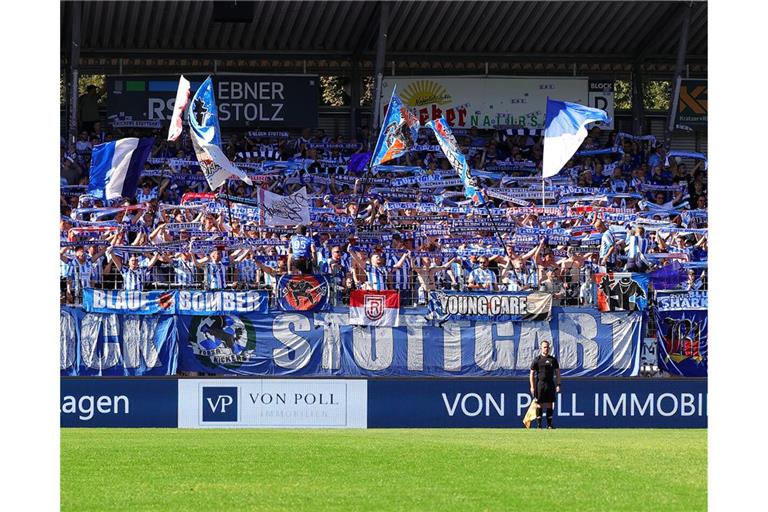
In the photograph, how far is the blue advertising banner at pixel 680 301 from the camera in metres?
22.0

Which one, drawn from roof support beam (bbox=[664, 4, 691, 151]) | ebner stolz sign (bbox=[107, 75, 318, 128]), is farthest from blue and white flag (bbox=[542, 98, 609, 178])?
ebner stolz sign (bbox=[107, 75, 318, 128])

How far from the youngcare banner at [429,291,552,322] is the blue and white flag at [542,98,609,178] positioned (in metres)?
2.41

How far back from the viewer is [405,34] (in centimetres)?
3178

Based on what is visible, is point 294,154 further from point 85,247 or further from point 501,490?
point 501,490

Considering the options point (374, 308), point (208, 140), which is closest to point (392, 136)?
point (208, 140)

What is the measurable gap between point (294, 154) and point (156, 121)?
4078mm

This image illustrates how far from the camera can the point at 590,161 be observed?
28.8 m

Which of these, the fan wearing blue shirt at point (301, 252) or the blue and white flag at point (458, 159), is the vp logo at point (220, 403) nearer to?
the fan wearing blue shirt at point (301, 252)

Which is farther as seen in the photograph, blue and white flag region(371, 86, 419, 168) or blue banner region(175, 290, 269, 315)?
blue and white flag region(371, 86, 419, 168)

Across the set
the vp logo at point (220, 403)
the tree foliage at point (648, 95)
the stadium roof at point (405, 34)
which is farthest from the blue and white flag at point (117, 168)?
the tree foliage at point (648, 95)

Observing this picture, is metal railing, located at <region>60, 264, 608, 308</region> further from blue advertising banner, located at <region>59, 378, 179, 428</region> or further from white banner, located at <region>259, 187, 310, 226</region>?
blue advertising banner, located at <region>59, 378, 179, 428</region>

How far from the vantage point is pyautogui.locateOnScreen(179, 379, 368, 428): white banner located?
20.6m
